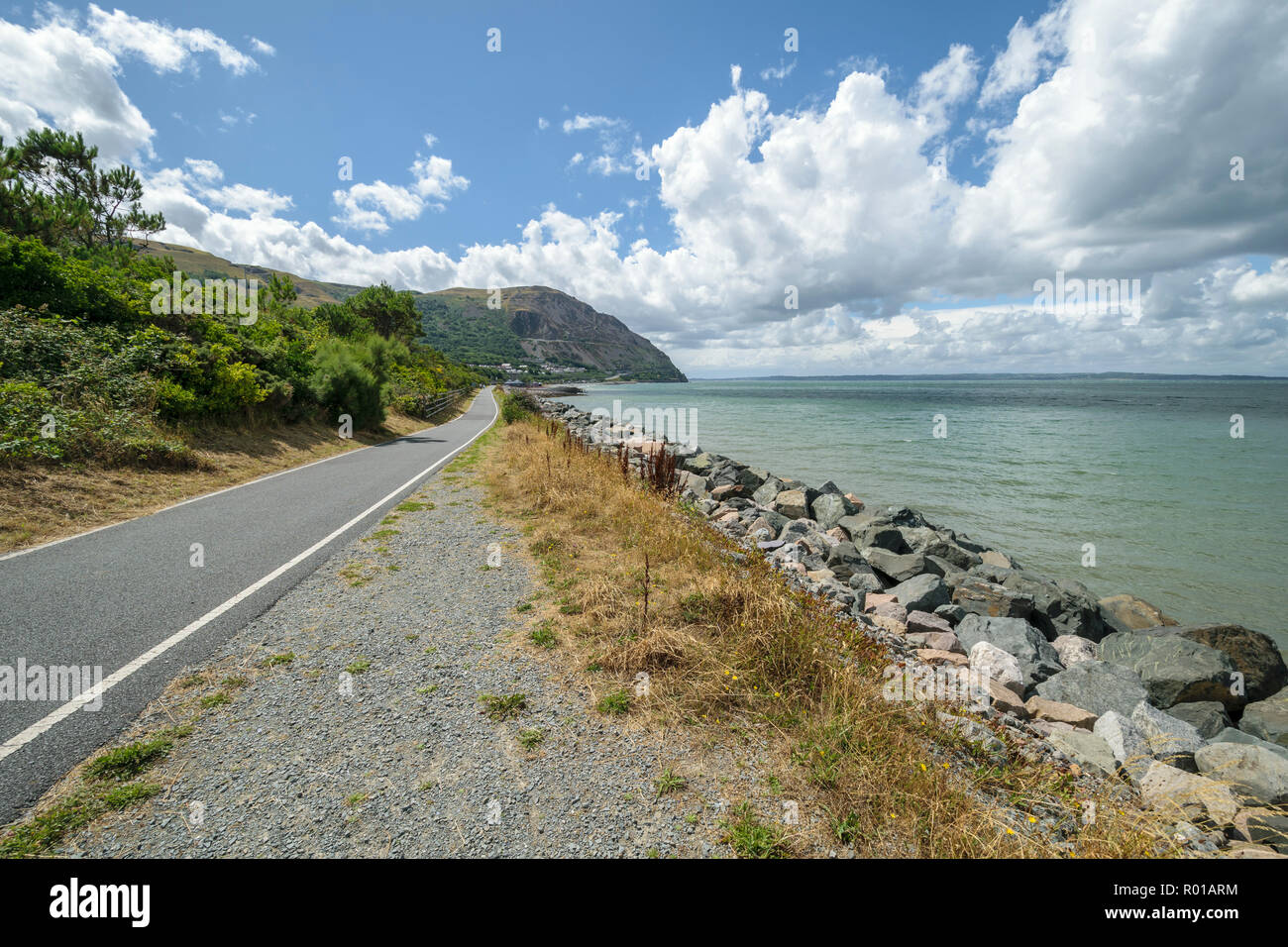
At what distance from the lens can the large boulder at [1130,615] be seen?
26.6 ft

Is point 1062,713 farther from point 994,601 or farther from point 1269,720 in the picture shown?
point 994,601

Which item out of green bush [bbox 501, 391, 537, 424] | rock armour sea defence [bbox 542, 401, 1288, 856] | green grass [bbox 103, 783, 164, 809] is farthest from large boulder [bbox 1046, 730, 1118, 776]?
green bush [bbox 501, 391, 537, 424]

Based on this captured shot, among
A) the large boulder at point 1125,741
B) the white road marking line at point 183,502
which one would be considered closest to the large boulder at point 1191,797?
the large boulder at point 1125,741

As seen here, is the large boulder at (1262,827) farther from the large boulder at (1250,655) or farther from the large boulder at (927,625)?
the large boulder at (1250,655)

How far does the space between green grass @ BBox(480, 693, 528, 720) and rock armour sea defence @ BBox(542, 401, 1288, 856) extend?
10.8ft

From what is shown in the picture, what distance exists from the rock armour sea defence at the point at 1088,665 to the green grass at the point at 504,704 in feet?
10.8

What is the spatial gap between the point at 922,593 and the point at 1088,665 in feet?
7.31

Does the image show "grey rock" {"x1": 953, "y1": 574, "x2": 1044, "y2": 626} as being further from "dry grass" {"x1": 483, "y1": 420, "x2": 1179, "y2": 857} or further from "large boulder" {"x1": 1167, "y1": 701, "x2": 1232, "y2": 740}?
"dry grass" {"x1": 483, "y1": 420, "x2": 1179, "y2": 857}

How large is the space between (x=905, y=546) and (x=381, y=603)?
10.1 metres

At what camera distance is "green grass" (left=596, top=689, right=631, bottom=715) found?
3.57 meters

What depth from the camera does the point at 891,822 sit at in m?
2.58

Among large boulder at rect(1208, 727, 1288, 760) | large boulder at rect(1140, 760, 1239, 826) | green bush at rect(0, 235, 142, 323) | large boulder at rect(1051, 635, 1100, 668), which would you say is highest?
green bush at rect(0, 235, 142, 323)

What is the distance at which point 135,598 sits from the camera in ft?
16.8

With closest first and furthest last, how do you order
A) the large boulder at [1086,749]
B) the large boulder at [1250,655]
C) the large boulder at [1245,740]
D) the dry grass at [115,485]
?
the large boulder at [1086,749] → the large boulder at [1245,740] → the large boulder at [1250,655] → the dry grass at [115,485]
